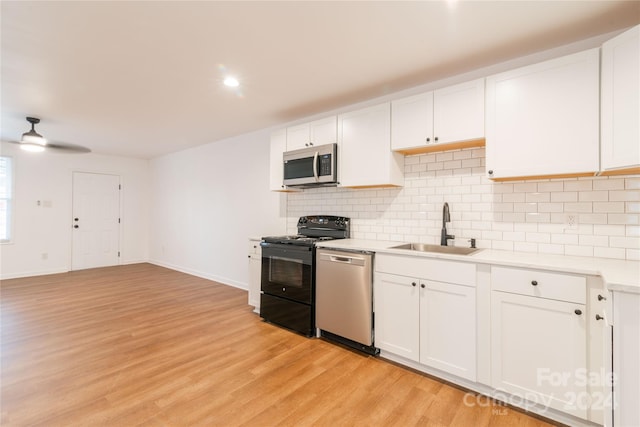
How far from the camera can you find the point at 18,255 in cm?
551

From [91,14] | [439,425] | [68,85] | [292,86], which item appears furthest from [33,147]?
[439,425]

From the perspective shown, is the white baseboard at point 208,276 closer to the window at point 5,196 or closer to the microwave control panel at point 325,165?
the microwave control panel at point 325,165

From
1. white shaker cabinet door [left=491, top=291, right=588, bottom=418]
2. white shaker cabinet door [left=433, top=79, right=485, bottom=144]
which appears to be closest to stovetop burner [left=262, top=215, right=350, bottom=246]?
white shaker cabinet door [left=433, top=79, right=485, bottom=144]

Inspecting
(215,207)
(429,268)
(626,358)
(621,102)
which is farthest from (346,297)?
(215,207)

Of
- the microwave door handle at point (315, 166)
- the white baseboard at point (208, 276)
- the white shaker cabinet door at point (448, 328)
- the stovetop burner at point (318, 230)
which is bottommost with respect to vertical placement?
the white baseboard at point (208, 276)

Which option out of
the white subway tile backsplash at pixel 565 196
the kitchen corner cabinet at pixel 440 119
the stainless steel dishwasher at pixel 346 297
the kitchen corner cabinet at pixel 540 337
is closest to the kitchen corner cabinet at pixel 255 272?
the stainless steel dishwasher at pixel 346 297

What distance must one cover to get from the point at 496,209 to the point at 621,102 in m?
1.01

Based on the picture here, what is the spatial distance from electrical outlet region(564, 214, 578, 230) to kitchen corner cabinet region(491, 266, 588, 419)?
25.1 inches

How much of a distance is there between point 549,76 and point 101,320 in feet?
15.8

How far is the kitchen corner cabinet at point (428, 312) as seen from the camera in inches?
82.2

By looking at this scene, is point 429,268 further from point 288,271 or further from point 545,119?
point 288,271

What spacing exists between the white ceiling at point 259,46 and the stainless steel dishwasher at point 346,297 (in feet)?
5.45

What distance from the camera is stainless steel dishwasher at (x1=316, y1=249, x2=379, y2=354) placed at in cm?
259

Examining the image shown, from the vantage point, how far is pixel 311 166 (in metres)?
3.28
